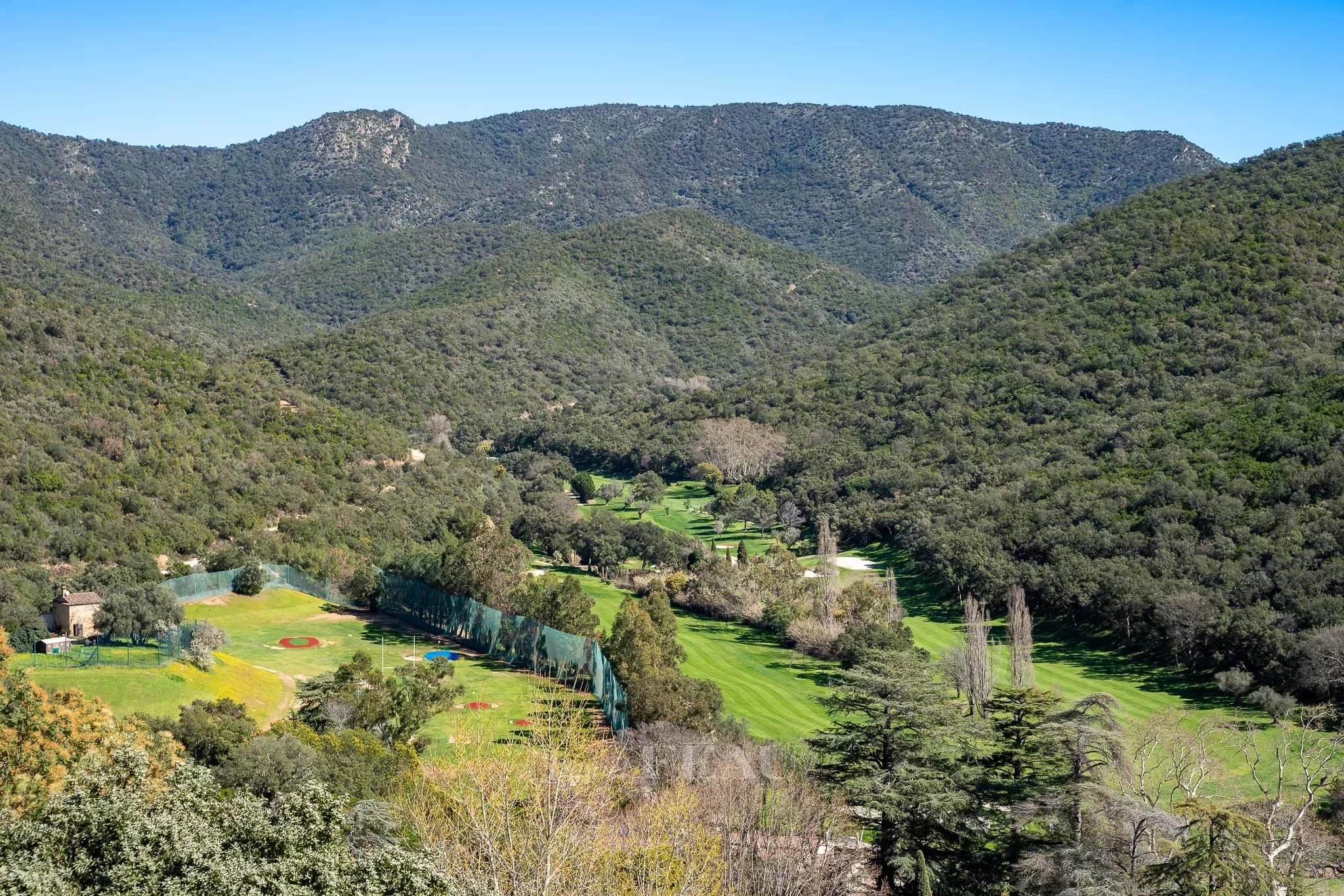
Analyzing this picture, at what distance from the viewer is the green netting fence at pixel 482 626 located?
3666cm

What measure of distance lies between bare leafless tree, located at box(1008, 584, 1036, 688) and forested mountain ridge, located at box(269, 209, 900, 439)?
59241 millimetres

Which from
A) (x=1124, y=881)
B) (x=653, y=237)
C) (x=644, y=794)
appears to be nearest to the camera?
(x=1124, y=881)

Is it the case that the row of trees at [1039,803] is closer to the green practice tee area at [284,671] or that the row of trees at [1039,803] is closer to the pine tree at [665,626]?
the green practice tee area at [284,671]

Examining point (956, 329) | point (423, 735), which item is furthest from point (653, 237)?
point (423, 735)

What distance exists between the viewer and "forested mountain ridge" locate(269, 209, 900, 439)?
101125 millimetres

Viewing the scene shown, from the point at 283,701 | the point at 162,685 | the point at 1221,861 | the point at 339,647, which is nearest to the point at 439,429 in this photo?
the point at 339,647

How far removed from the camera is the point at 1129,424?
60188mm

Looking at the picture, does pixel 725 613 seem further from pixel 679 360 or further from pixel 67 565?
pixel 679 360

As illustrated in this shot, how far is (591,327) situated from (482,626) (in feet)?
284

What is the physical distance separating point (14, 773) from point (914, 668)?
18.4m

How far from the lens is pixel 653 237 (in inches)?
6043

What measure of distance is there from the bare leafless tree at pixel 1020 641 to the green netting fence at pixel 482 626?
13.7 metres

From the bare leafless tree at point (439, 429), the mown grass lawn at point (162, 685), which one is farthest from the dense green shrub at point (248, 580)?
the bare leafless tree at point (439, 429)

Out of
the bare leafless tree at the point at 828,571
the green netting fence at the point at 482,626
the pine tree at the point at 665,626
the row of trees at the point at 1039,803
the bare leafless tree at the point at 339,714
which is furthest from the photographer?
the bare leafless tree at the point at 828,571
